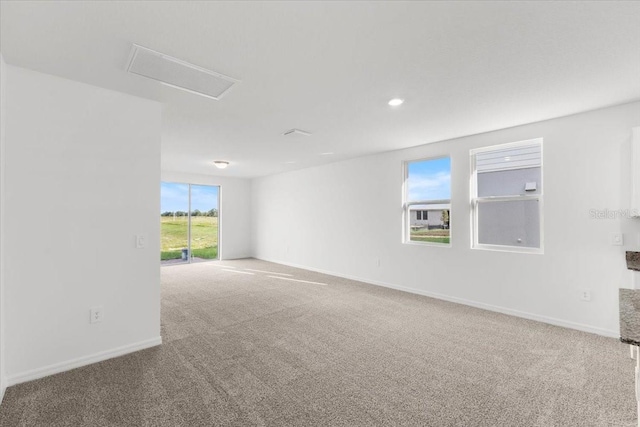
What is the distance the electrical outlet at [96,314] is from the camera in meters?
2.52

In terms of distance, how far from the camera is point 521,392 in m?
2.09

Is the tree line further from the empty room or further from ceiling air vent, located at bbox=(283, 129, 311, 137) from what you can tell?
ceiling air vent, located at bbox=(283, 129, 311, 137)

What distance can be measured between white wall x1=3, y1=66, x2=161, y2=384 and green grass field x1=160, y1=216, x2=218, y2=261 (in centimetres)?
526

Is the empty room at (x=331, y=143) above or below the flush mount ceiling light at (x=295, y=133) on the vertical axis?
below

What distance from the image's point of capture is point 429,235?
4.90 m

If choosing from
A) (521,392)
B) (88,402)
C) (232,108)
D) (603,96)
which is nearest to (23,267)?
(88,402)

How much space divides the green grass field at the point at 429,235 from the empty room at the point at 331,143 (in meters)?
0.06

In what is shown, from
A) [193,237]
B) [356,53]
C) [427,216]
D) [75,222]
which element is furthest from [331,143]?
[193,237]

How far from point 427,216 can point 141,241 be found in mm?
4165

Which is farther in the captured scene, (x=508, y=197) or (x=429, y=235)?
(x=429, y=235)

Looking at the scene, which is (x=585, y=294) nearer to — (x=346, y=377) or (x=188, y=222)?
(x=346, y=377)

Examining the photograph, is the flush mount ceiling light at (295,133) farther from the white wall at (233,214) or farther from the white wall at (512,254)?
the white wall at (233,214)

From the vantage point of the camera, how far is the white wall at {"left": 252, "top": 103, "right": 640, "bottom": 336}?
310 cm

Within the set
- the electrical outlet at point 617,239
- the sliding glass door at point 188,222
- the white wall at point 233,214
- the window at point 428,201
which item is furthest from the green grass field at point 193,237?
the electrical outlet at point 617,239
